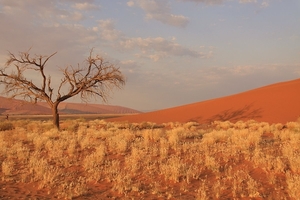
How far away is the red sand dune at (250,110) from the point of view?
33625 millimetres

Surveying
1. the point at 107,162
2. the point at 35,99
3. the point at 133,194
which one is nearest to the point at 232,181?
the point at 133,194

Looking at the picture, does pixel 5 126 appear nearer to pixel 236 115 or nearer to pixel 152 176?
pixel 152 176

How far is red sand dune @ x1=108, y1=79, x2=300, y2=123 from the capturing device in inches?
1324

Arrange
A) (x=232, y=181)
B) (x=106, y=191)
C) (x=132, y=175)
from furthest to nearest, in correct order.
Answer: (x=132, y=175) < (x=232, y=181) < (x=106, y=191)

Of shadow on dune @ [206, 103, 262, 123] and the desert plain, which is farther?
shadow on dune @ [206, 103, 262, 123]

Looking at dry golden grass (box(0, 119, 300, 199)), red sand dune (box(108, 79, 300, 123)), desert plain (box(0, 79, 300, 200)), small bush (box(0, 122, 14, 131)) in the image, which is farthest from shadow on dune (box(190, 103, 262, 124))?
dry golden grass (box(0, 119, 300, 199))

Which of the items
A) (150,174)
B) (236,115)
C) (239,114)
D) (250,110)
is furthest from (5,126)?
(250,110)

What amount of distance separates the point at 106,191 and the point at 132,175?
49.8 inches

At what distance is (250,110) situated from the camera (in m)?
37.7

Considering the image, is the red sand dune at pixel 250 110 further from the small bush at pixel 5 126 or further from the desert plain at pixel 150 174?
the small bush at pixel 5 126

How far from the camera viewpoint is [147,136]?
15938mm

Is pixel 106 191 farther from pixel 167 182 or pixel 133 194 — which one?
pixel 167 182

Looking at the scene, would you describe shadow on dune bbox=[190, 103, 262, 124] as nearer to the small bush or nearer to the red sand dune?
the red sand dune

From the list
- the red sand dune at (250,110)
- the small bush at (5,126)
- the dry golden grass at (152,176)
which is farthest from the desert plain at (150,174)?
the red sand dune at (250,110)
